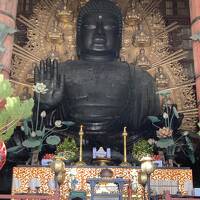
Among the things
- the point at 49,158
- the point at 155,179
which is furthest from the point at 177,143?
the point at 49,158

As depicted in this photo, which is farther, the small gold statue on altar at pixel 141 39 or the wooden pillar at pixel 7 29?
the small gold statue on altar at pixel 141 39

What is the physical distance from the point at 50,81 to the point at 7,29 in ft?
3.31

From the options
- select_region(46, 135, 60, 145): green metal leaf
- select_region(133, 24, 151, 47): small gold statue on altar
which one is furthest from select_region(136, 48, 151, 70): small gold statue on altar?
select_region(46, 135, 60, 145): green metal leaf

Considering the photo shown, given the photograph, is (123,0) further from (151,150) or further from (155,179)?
(155,179)

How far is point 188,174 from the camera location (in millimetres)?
5430

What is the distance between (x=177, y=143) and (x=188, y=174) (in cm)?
69

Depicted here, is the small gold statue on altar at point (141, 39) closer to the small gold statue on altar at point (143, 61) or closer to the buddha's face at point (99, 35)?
the small gold statue on altar at point (143, 61)

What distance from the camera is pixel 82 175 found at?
5.31 m

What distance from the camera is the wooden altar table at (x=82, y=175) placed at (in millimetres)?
5289

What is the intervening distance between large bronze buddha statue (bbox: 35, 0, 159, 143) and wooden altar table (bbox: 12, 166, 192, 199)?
113 cm

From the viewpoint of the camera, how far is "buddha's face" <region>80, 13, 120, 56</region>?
7.41 m

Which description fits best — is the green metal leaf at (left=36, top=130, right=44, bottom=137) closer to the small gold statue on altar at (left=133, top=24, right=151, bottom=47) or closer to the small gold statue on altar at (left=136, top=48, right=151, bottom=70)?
the small gold statue on altar at (left=136, top=48, right=151, bottom=70)

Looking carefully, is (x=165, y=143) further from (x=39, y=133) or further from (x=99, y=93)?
(x=39, y=133)

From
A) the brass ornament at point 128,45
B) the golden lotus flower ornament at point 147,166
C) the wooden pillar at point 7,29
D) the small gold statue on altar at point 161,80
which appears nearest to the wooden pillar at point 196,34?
the brass ornament at point 128,45
